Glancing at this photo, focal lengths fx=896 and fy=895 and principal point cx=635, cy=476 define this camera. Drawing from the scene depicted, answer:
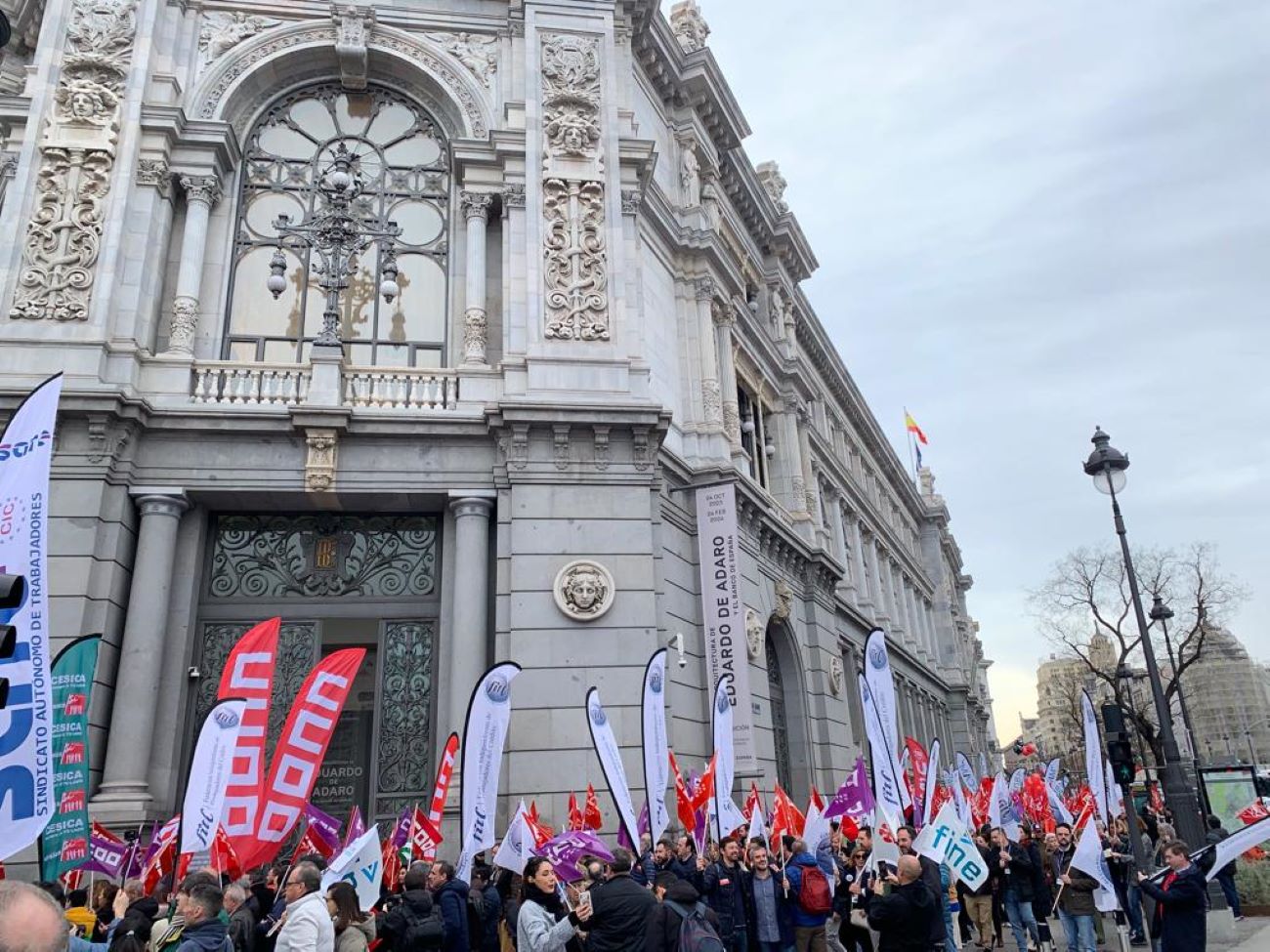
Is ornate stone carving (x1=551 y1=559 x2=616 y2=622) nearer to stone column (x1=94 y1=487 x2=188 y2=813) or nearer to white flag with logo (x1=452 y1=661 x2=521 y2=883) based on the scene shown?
white flag with logo (x1=452 y1=661 x2=521 y2=883)

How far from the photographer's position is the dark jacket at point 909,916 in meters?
8.20

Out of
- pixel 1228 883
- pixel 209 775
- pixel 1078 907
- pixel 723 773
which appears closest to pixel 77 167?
pixel 209 775

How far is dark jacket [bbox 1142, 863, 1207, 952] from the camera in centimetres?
866

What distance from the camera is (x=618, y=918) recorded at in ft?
23.1

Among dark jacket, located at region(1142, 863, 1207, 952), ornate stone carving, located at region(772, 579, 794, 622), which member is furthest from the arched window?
dark jacket, located at region(1142, 863, 1207, 952)

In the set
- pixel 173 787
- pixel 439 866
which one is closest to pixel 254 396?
pixel 173 787

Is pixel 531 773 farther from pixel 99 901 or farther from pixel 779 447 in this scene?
pixel 779 447

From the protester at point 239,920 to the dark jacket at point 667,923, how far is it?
3.64m

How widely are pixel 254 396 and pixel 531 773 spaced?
26.7ft

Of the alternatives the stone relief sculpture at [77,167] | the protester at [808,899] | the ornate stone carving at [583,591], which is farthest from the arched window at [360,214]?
the protester at [808,899]

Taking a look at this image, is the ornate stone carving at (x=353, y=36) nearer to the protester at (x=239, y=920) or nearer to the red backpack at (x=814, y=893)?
the protester at (x=239, y=920)

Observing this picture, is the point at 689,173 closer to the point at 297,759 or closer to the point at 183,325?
the point at 183,325

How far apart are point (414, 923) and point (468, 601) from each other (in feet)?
26.3

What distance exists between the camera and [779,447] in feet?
94.0
